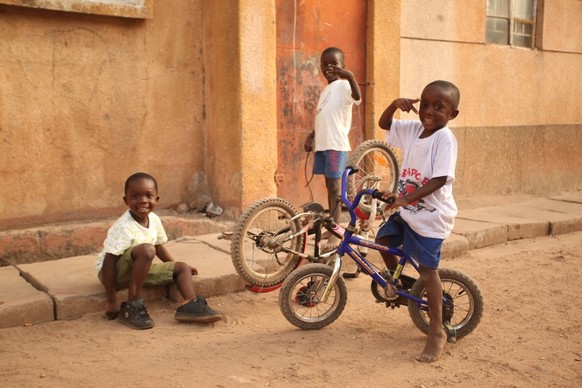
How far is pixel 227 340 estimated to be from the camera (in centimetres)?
372

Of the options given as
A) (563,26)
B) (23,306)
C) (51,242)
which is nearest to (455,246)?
(51,242)

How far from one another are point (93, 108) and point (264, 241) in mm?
2282

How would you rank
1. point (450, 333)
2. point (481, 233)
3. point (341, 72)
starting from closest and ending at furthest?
point (450, 333) < point (341, 72) < point (481, 233)

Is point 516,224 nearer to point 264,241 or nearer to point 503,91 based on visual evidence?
point 503,91

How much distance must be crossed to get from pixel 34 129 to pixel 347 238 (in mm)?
2882

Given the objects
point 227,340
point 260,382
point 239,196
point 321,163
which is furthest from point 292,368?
point 239,196

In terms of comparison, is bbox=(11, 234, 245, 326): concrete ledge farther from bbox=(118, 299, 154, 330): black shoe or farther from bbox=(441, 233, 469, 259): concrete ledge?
bbox=(441, 233, 469, 259): concrete ledge

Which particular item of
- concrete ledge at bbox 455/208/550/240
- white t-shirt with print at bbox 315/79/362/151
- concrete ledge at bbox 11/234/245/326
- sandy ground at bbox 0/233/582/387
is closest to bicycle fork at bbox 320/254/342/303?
sandy ground at bbox 0/233/582/387

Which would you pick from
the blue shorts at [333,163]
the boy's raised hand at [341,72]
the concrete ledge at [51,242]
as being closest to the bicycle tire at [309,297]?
the blue shorts at [333,163]

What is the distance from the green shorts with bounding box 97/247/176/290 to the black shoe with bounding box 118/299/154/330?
173mm

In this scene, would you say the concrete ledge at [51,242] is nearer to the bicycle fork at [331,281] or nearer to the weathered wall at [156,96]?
the weathered wall at [156,96]

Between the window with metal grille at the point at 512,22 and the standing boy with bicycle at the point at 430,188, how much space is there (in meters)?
5.74

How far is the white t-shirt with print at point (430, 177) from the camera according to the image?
11.0 ft

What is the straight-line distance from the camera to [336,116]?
502 cm
